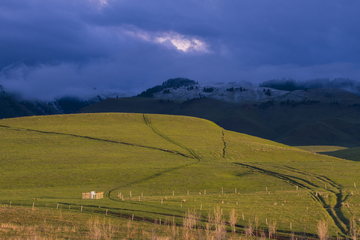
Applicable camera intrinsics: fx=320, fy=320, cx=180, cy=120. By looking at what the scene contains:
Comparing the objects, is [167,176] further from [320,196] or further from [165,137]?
[165,137]

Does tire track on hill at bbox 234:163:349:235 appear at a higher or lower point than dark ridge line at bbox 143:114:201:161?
lower

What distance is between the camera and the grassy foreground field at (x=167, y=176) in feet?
96.0

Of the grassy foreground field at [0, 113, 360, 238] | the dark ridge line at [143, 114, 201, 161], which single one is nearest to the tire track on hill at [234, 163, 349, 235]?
the grassy foreground field at [0, 113, 360, 238]

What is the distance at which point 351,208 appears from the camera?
1173 inches

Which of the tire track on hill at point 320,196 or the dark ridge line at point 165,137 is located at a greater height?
the dark ridge line at point 165,137

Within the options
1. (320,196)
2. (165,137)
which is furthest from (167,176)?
(165,137)

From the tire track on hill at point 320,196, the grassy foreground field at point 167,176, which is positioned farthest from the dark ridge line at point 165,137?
the tire track on hill at point 320,196

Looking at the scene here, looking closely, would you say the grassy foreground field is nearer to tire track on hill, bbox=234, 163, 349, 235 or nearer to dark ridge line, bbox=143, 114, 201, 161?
tire track on hill, bbox=234, 163, 349, 235

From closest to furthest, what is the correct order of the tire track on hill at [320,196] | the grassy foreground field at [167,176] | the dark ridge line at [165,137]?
the tire track on hill at [320,196], the grassy foreground field at [167,176], the dark ridge line at [165,137]

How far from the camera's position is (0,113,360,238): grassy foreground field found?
29266mm

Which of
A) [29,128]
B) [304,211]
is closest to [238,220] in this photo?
[304,211]

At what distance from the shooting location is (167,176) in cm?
5050

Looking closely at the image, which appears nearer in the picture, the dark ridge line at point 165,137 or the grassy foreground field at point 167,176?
the grassy foreground field at point 167,176

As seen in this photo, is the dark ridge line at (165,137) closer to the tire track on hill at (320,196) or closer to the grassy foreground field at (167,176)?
the grassy foreground field at (167,176)
